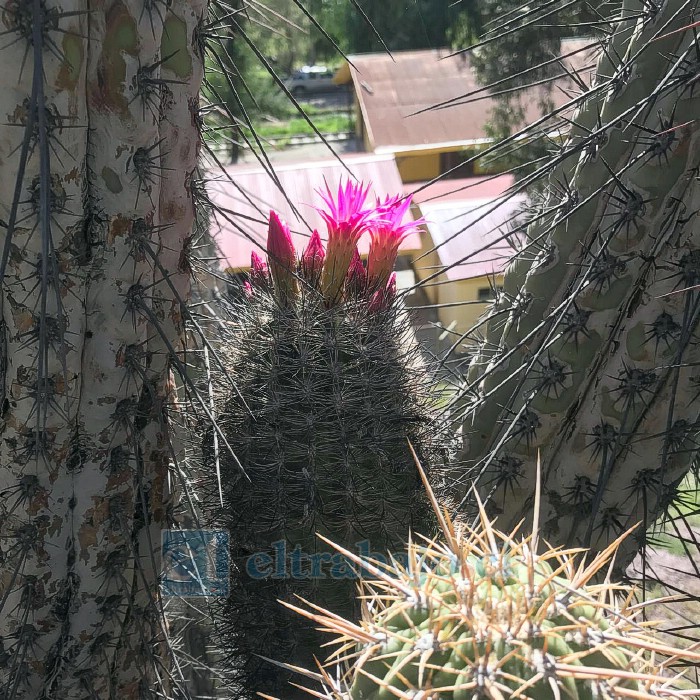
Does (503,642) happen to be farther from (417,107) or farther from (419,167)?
(419,167)

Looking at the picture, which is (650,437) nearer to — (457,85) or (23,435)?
(23,435)

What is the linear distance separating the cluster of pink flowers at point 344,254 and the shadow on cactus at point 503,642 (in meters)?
0.51

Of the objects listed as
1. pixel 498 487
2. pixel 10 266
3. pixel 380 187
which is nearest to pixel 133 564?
pixel 10 266

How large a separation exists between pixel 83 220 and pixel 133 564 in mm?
499

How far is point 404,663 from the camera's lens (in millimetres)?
604

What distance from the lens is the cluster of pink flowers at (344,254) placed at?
1086 millimetres

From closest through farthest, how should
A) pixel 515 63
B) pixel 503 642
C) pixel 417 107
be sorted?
pixel 503 642
pixel 515 63
pixel 417 107

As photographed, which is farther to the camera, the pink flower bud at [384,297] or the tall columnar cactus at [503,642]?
the pink flower bud at [384,297]

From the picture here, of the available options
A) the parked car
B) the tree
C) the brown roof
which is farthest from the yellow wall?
the parked car

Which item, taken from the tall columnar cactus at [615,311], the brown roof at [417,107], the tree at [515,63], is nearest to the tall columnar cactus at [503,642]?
the tall columnar cactus at [615,311]

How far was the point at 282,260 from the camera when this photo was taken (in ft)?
3.56

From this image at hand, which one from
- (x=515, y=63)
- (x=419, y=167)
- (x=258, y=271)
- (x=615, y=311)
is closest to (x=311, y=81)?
(x=419, y=167)

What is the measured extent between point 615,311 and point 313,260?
434 millimetres

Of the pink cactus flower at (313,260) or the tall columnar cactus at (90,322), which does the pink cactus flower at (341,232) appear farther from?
the tall columnar cactus at (90,322)
